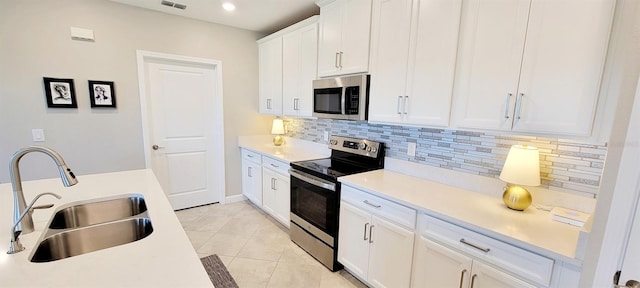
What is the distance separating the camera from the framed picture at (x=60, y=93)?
8.39 ft

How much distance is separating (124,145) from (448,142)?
3.39m

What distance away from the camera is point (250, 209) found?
3660 mm

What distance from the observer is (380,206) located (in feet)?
5.98

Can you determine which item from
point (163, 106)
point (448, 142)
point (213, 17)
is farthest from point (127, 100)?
point (448, 142)

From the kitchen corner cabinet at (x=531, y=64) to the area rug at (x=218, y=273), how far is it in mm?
2114

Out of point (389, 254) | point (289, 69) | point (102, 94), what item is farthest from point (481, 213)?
point (102, 94)

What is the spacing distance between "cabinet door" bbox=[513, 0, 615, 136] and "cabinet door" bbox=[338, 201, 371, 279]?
3.86 feet

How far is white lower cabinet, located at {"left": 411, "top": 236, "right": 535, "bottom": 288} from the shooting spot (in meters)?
1.29

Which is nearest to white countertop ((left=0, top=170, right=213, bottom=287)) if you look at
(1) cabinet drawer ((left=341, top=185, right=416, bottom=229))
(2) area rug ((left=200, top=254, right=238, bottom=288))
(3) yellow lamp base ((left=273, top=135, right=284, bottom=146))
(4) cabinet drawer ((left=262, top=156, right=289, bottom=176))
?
(2) area rug ((left=200, top=254, right=238, bottom=288))

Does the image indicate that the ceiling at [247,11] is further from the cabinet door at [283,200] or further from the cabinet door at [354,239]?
the cabinet door at [354,239]

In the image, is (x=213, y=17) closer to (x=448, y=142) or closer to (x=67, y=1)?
(x=67, y=1)

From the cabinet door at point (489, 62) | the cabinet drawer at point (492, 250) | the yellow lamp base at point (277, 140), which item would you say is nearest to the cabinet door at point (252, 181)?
the yellow lamp base at point (277, 140)

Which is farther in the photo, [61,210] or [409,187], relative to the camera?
[409,187]

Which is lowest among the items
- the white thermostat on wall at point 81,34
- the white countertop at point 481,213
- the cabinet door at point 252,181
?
the cabinet door at point 252,181
